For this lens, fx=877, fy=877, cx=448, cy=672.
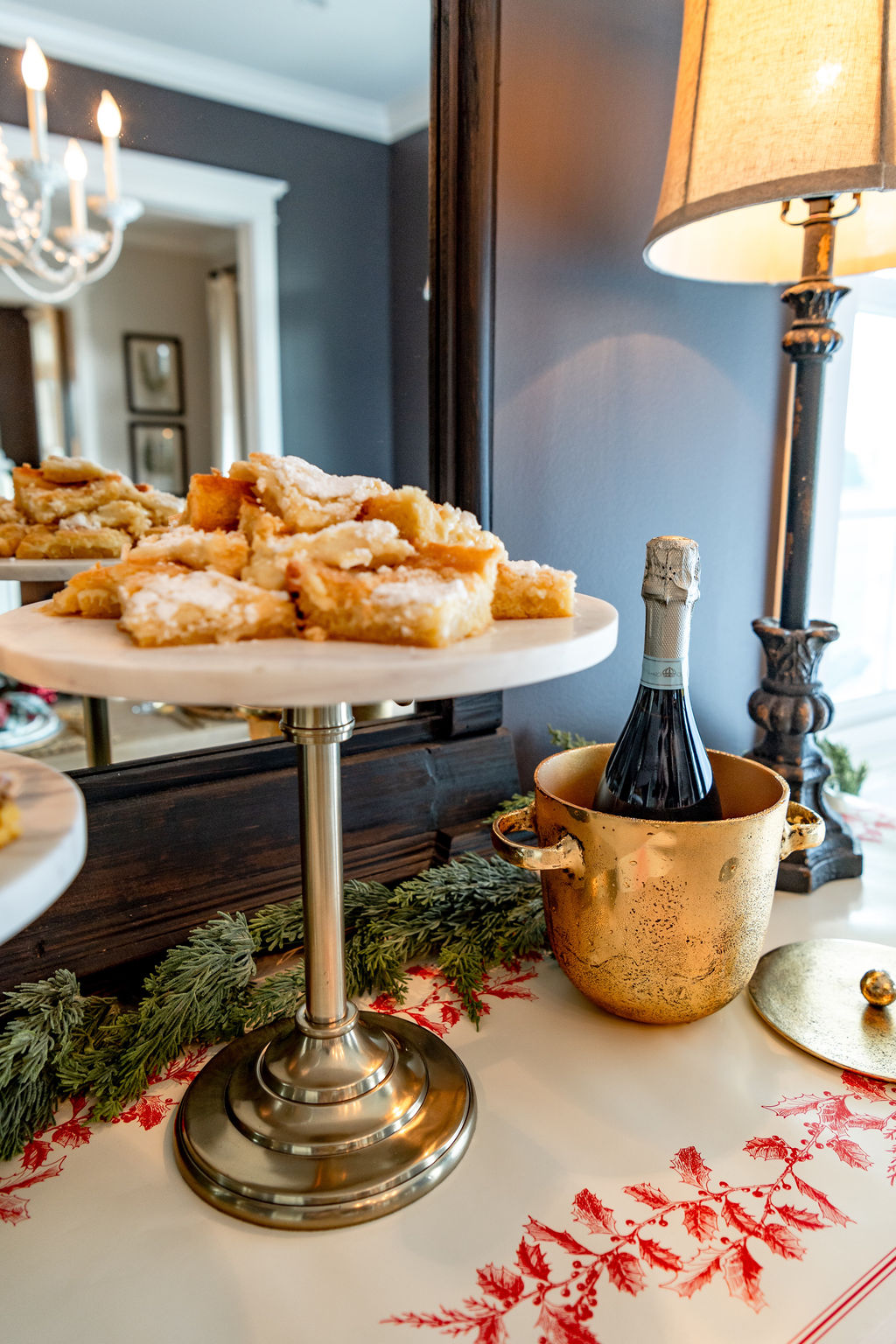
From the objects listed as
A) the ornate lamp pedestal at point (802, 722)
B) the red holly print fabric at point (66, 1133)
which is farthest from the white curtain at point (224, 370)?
the ornate lamp pedestal at point (802, 722)

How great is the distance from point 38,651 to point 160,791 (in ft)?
1.44

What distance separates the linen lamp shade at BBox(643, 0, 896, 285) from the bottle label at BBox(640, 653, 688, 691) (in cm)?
47

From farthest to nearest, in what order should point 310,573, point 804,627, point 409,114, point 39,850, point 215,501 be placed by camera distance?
1. point 804,627
2. point 409,114
3. point 215,501
4. point 310,573
5. point 39,850

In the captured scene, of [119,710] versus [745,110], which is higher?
[745,110]

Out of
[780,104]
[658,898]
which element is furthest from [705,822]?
[780,104]

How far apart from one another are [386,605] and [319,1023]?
0.39 metres

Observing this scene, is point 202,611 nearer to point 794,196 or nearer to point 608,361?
point 794,196

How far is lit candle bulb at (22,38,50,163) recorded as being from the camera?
75cm

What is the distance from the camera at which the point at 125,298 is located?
796mm

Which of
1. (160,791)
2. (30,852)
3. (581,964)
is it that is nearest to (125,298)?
(160,791)

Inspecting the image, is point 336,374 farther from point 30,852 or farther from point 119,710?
point 30,852

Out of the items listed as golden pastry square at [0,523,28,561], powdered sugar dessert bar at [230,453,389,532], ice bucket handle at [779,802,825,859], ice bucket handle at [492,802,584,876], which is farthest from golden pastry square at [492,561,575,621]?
golden pastry square at [0,523,28,561]

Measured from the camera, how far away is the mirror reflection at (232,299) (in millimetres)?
779

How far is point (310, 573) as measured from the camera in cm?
49
